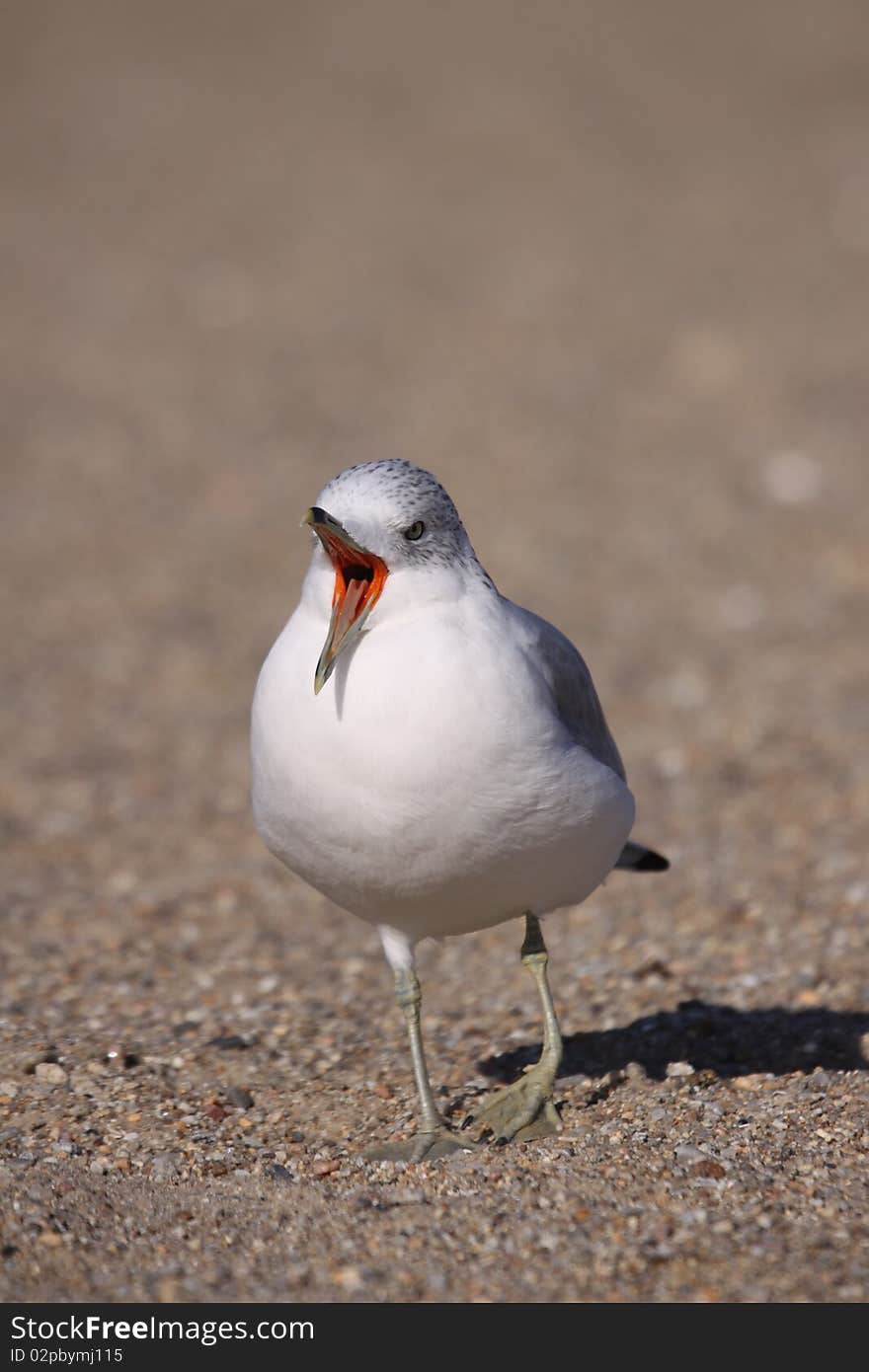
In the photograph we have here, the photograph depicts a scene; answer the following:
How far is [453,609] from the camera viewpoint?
13.9 ft

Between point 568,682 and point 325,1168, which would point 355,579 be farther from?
point 325,1168

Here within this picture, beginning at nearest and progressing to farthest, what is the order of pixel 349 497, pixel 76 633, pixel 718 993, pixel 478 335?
1. pixel 349 497
2. pixel 718 993
3. pixel 76 633
4. pixel 478 335

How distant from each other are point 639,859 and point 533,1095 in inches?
47.4

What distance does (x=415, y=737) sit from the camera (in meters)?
4.08

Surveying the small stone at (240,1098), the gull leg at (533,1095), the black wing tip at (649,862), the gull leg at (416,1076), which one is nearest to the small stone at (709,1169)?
the gull leg at (533,1095)

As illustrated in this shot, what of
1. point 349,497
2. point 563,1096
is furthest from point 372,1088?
point 349,497

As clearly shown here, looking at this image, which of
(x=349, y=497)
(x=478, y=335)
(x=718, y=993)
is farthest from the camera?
(x=478, y=335)

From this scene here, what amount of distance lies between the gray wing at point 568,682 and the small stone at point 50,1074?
6.38 feet

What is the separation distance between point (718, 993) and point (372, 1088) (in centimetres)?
165

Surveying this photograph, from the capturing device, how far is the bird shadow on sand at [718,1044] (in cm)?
547

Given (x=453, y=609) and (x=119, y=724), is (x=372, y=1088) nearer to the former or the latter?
(x=453, y=609)

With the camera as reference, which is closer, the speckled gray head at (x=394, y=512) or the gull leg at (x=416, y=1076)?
the speckled gray head at (x=394, y=512)

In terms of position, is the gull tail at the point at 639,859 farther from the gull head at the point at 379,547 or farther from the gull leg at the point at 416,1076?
the gull head at the point at 379,547

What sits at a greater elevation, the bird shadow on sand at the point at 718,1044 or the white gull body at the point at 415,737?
the white gull body at the point at 415,737
